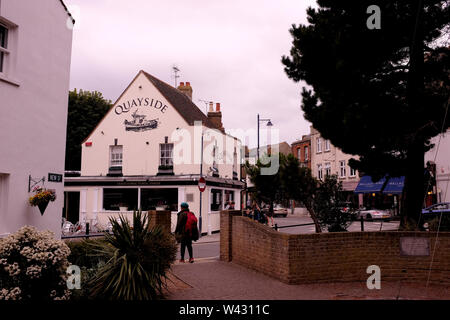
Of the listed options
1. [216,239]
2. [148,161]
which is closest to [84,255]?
[216,239]

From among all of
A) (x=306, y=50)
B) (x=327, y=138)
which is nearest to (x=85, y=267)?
(x=327, y=138)

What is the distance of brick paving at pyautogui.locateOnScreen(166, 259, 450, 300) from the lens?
7.23m

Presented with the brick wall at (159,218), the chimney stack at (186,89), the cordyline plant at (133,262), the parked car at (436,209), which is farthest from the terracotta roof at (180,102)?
the cordyline plant at (133,262)

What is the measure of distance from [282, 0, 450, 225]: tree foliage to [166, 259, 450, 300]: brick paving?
2837 millimetres

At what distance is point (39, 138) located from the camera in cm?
998

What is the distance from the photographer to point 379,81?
9891 mm

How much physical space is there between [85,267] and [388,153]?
25.7ft

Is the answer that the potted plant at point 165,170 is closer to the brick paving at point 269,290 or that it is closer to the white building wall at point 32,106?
the white building wall at point 32,106

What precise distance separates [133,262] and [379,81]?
7.46 m

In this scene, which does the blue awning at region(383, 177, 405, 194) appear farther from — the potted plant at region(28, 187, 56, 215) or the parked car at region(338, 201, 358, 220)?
the potted plant at region(28, 187, 56, 215)

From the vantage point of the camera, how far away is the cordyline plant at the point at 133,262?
21.0ft

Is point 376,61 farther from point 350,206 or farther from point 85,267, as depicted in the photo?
point 85,267

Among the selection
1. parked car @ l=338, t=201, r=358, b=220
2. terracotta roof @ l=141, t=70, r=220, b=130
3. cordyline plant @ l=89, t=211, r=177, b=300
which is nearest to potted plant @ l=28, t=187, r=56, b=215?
cordyline plant @ l=89, t=211, r=177, b=300

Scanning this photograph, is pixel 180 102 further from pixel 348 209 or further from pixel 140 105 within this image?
pixel 348 209
